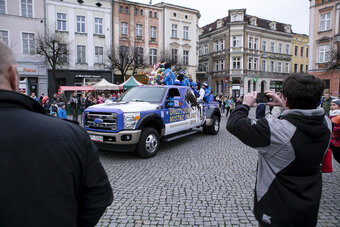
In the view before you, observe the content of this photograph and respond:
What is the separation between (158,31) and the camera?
112 feet

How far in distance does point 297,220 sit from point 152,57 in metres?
33.4

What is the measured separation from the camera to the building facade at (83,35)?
27.6 m

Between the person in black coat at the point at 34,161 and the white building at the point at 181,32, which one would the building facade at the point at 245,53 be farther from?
the person in black coat at the point at 34,161

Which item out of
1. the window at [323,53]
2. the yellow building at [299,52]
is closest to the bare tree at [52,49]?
the window at [323,53]

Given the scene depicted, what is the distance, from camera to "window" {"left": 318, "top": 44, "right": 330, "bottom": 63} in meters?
29.6

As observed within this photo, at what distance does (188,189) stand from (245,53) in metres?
42.2

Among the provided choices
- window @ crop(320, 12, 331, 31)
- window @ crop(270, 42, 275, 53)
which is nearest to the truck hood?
window @ crop(320, 12, 331, 31)

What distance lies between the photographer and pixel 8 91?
1160 mm

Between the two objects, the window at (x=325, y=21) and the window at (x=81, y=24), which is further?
the window at (x=325, y=21)

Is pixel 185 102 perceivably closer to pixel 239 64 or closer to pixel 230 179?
pixel 230 179

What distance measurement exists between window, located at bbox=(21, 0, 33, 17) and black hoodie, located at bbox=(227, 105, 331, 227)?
30.7 meters

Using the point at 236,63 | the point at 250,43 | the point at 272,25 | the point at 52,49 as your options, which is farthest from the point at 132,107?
the point at 272,25

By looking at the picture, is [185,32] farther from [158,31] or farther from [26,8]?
[26,8]

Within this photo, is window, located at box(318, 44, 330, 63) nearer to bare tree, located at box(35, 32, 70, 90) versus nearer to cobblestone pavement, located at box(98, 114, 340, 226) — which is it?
cobblestone pavement, located at box(98, 114, 340, 226)
